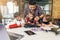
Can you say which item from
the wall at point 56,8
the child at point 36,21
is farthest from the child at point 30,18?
the wall at point 56,8

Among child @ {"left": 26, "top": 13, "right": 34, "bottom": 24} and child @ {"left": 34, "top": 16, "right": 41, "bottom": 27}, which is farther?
child @ {"left": 26, "top": 13, "right": 34, "bottom": 24}

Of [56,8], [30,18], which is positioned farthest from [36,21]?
[56,8]

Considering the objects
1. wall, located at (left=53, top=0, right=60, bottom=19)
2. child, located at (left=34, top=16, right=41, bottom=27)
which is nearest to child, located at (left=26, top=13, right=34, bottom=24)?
child, located at (left=34, top=16, right=41, bottom=27)

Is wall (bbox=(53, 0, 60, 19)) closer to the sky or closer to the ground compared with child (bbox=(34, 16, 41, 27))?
closer to the sky

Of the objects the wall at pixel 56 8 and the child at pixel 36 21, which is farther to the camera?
the wall at pixel 56 8

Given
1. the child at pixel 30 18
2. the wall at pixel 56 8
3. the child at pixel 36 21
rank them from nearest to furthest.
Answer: the child at pixel 36 21 < the child at pixel 30 18 < the wall at pixel 56 8

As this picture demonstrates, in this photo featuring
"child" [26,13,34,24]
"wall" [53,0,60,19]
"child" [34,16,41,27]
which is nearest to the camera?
"child" [34,16,41,27]

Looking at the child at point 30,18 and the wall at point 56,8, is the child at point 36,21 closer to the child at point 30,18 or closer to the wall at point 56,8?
the child at point 30,18

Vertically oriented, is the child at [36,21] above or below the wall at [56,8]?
below

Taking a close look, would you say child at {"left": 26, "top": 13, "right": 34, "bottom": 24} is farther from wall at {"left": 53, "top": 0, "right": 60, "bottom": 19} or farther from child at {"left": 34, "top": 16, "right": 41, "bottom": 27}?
wall at {"left": 53, "top": 0, "right": 60, "bottom": 19}

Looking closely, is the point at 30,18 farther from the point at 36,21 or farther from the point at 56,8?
the point at 56,8

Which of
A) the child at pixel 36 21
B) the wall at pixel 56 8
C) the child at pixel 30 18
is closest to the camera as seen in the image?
the child at pixel 36 21

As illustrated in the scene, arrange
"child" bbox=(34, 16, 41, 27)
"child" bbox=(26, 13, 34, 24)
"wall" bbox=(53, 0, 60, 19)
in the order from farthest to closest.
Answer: "wall" bbox=(53, 0, 60, 19), "child" bbox=(26, 13, 34, 24), "child" bbox=(34, 16, 41, 27)

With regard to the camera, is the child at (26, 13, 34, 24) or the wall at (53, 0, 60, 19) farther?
the wall at (53, 0, 60, 19)
